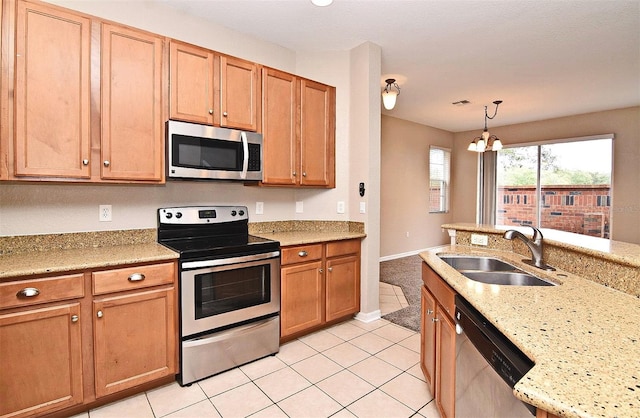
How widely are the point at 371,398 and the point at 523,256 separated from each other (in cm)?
135

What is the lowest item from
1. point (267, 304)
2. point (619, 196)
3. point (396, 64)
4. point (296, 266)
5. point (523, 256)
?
point (267, 304)

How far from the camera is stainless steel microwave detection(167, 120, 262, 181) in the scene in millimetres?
2350

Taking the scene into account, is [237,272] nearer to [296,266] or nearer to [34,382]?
Answer: [296,266]

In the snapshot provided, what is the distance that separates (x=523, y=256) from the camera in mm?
2133

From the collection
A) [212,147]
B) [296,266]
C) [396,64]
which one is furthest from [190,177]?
[396,64]

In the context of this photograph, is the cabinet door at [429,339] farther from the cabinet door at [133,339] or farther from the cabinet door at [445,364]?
the cabinet door at [133,339]

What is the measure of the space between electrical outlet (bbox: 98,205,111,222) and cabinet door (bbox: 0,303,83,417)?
2.61 ft

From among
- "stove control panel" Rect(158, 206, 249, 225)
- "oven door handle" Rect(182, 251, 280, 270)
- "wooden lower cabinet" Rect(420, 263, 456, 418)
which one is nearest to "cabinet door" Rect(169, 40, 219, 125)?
"stove control panel" Rect(158, 206, 249, 225)

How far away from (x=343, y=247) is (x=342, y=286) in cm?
37

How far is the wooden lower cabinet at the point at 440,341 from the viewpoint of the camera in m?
1.51

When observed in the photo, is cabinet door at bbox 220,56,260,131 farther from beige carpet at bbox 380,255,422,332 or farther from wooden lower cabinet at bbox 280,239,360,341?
beige carpet at bbox 380,255,422,332

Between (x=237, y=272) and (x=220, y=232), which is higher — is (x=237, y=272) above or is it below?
below

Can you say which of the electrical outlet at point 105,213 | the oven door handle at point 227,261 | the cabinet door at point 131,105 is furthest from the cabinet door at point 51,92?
the oven door handle at point 227,261

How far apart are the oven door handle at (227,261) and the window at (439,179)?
5320 mm
